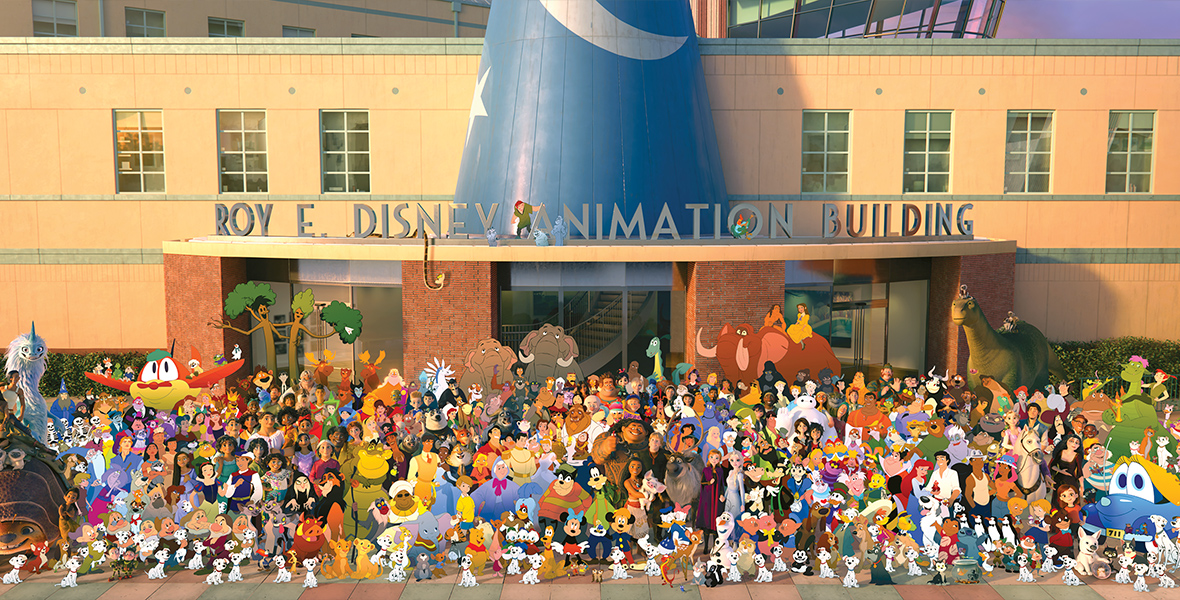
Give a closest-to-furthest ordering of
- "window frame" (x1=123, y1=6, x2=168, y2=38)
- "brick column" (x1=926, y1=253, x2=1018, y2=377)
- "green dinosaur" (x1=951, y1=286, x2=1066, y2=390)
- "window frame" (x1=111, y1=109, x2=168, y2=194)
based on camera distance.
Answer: "green dinosaur" (x1=951, y1=286, x2=1066, y2=390), "brick column" (x1=926, y1=253, x2=1018, y2=377), "window frame" (x1=111, y1=109, x2=168, y2=194), "window frame" (x1=123, y1=6, x2=168, y2=38)

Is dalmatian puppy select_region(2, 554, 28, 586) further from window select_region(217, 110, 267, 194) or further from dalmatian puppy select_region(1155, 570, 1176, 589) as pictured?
window select_region(217, 110, 267, 194)

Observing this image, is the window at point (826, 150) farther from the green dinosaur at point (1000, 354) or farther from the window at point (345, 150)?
the window at point (345, 150)

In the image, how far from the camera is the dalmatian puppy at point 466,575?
11.2m

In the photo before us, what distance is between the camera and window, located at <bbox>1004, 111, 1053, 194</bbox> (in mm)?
26484

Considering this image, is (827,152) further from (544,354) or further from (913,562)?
(913,562)

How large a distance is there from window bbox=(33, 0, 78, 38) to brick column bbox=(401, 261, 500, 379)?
2807 centimetres

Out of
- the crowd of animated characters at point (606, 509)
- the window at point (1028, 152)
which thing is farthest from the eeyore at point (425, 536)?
the window at point (1028, 152)

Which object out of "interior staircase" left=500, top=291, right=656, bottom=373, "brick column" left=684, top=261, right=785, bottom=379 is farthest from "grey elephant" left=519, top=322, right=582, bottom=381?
"brick column" left=684, top=261, right=785, bottom=379

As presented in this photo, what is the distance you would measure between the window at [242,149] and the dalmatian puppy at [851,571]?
2197cm

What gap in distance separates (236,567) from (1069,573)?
1128 cm

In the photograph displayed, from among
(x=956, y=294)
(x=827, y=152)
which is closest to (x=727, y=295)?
(x=956, y=294)

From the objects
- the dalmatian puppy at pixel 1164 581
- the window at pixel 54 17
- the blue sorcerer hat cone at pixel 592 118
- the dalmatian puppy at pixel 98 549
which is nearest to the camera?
the dalmatian puppy at pixel 1164 581

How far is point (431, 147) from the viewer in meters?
26.6

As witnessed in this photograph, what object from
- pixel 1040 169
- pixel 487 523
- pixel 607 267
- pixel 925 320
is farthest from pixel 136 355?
pixel 1040 169
